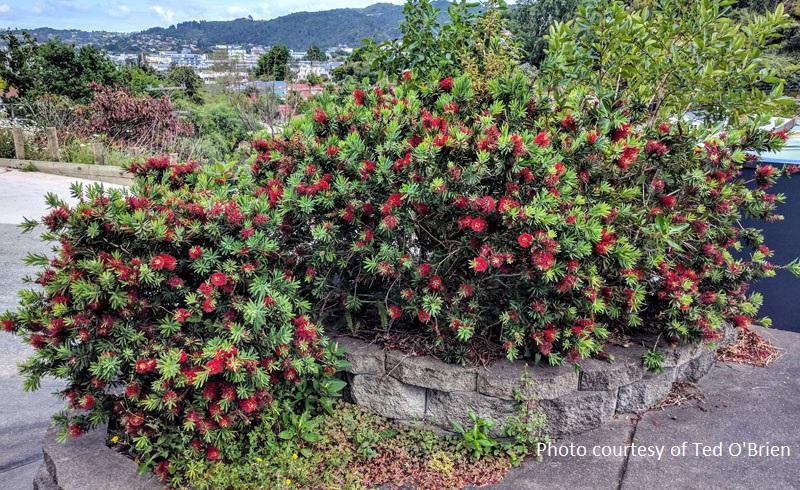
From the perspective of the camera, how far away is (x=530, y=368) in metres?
2.67

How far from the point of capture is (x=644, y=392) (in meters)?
2.87

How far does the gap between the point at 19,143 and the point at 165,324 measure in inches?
449

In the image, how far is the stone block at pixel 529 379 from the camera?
259 cm

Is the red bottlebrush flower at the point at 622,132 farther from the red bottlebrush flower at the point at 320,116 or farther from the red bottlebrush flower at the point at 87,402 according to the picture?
the red bottlebrush flower at the point at 87,402

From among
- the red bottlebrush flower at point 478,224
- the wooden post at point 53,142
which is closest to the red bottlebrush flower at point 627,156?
the red bottlebrush flower at point 478,224

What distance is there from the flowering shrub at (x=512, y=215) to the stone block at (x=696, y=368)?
0.91 feet

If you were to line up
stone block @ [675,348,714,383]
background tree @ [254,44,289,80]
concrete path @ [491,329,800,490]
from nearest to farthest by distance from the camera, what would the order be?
concrete path @ [491,329,800,490] → stone block @ [675,348,714,383] → background tree @ [254,44,289,80]

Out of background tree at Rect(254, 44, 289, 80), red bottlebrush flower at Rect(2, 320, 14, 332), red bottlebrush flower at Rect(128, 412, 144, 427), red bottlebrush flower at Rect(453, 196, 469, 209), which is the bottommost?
red bottlebrush flower at Rect(128, 412, 144, 427)

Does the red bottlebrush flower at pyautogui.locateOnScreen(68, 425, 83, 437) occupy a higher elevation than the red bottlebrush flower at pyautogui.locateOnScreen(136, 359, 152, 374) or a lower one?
lower

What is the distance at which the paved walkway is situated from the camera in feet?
7.97

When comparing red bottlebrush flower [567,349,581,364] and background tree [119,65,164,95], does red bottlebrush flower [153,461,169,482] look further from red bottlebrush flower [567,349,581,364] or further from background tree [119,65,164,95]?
background tree [119,65,164,95]

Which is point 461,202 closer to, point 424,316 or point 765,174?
point 424,316

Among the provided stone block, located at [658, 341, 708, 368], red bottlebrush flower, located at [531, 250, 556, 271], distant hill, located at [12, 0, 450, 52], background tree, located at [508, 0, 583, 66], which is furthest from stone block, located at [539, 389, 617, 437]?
distant hill, located at [12, 0, 450, 52]


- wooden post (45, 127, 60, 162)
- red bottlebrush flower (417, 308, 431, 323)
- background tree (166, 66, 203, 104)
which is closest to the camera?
red bottlebrush flower (417, 308, 431, 323)
